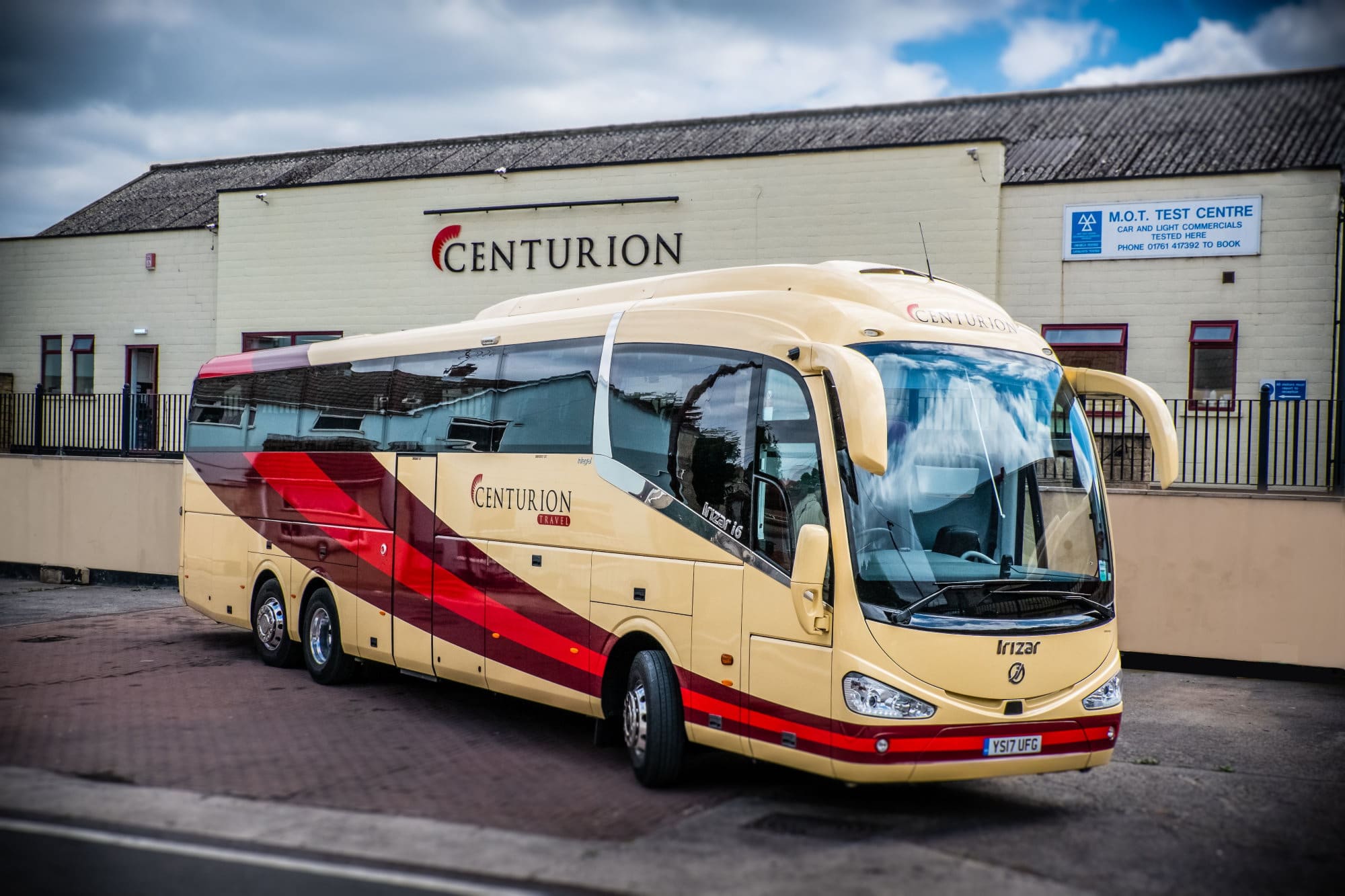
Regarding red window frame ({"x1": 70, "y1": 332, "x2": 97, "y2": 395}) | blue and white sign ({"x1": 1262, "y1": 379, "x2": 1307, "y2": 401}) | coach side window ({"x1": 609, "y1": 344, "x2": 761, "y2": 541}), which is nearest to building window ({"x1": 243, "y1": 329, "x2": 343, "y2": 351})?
red window frame ({"x1": 70, "y1": 332, "x2": 97, "y2": 395})

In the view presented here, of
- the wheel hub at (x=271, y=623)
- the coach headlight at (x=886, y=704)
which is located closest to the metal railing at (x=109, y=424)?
the wheel hub at (x=271, y=623)

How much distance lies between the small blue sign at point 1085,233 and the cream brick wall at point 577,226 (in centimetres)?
118

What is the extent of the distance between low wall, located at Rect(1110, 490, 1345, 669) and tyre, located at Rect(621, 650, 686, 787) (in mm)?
7536

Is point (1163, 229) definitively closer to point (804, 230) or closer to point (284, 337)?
point (804, 230)

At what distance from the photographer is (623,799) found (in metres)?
8.23

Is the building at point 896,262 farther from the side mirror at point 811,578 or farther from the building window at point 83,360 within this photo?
the side mirror at point 811,578

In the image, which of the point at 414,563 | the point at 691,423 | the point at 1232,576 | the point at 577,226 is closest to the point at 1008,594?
the point at 691,423

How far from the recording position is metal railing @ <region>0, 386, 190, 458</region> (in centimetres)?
2133

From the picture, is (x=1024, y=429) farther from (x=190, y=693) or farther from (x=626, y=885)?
(x=190, y=693)

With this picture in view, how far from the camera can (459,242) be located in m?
23.3

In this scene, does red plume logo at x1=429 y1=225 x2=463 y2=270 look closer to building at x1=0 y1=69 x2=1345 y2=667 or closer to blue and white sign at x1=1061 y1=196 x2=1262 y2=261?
building at x1=0 y1=69 x2=1345 y2=667

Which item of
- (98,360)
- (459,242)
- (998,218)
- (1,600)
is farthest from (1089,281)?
(98,360)

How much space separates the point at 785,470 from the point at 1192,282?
1335 centimetres

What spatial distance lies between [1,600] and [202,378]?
6.49 metres
